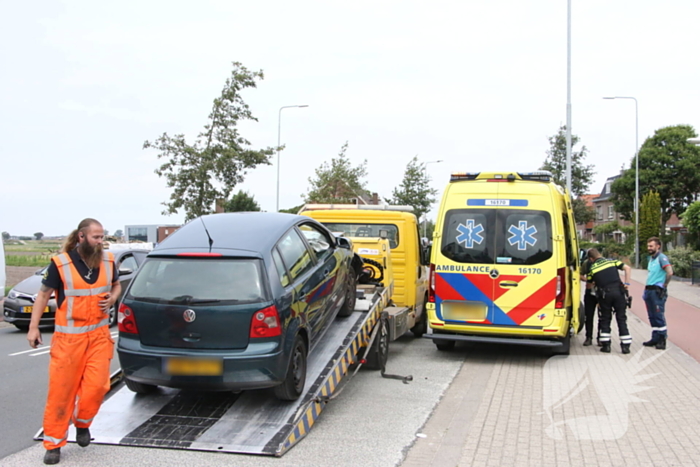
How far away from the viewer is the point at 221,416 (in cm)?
547

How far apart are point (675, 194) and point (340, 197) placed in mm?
33702

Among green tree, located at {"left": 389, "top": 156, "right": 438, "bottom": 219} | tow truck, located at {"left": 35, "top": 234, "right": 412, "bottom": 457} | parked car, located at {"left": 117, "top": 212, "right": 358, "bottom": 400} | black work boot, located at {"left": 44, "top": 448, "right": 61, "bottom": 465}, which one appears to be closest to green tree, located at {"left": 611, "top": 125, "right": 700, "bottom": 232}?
green tree, located at {"left": 389, "top": 156, "right": 438, "bottom": 219}

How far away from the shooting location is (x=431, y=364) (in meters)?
8.75

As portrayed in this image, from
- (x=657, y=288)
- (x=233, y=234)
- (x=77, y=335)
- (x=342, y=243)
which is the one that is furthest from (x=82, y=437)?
(x=657, y=288)

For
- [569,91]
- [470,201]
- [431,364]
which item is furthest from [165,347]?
[569,91]

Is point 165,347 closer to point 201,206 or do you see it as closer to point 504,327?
point 504,327

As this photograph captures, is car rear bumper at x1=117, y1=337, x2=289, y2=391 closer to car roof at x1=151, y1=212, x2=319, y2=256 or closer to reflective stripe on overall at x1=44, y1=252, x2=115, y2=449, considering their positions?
reflective stripe on overall at x1=44, y1=252, x2=115, y2=449

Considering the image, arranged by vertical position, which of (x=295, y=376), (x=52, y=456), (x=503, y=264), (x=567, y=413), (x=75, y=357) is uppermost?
(x=503, y=264)

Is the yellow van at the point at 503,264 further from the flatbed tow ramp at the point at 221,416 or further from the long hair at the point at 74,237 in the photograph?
the long hair at the point at 74,237

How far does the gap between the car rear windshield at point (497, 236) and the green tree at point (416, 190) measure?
26941 millimetres

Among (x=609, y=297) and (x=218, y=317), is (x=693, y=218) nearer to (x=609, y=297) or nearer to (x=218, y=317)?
(x=609, y=297)

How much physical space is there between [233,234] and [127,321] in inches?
46.5

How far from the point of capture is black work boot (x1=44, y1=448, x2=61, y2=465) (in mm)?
4652

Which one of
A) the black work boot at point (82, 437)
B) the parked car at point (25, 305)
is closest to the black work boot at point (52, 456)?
the black work boot at point (82, 437)
